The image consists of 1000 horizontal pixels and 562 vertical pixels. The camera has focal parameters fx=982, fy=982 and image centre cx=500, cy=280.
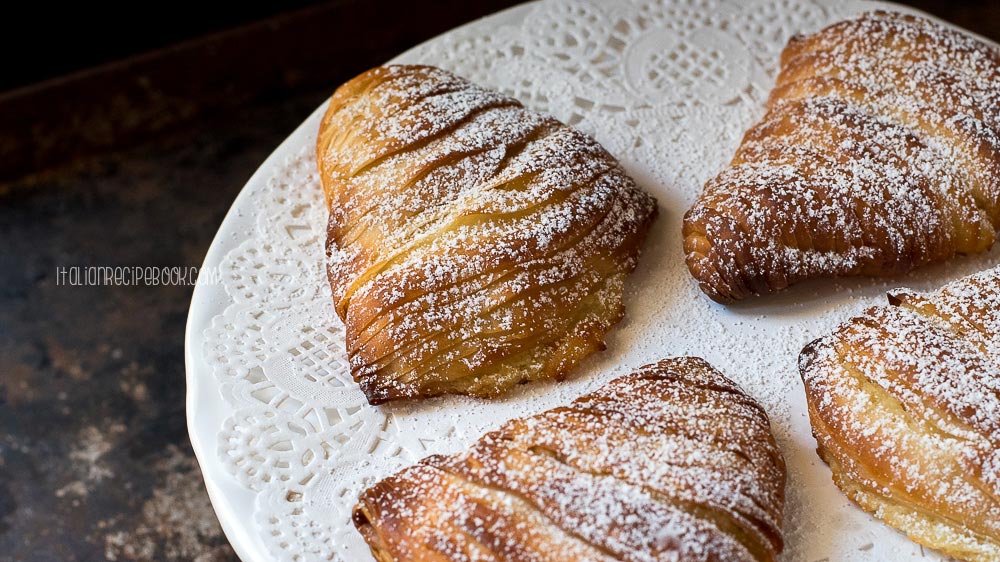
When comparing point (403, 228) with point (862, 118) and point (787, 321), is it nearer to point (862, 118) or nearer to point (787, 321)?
point (787, 321)

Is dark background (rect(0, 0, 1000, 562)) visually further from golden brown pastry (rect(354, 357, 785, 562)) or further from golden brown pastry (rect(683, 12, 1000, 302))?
golden brown pastry (rect(683, 12, 1000, 302))

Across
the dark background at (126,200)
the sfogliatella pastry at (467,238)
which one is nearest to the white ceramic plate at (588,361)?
the sfogliatella pastry at (467,238)

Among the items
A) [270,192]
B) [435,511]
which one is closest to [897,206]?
[435,511]

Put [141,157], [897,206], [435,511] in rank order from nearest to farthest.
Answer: [435,511] → [897,206] → [141,157]

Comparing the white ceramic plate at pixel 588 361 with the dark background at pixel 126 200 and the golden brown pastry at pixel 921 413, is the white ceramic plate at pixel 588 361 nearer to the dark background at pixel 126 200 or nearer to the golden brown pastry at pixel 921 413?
the golden brown pastry at pixel 921 413

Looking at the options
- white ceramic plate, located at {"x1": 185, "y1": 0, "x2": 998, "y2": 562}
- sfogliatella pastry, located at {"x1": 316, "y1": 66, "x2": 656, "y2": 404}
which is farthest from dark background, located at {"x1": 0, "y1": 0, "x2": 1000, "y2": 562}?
sfogliatella pastry, located at {"x1": 316, "y1": 66, "x2": 656, "y2": 404}

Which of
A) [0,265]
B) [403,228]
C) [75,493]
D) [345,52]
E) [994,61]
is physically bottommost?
[75,493]
